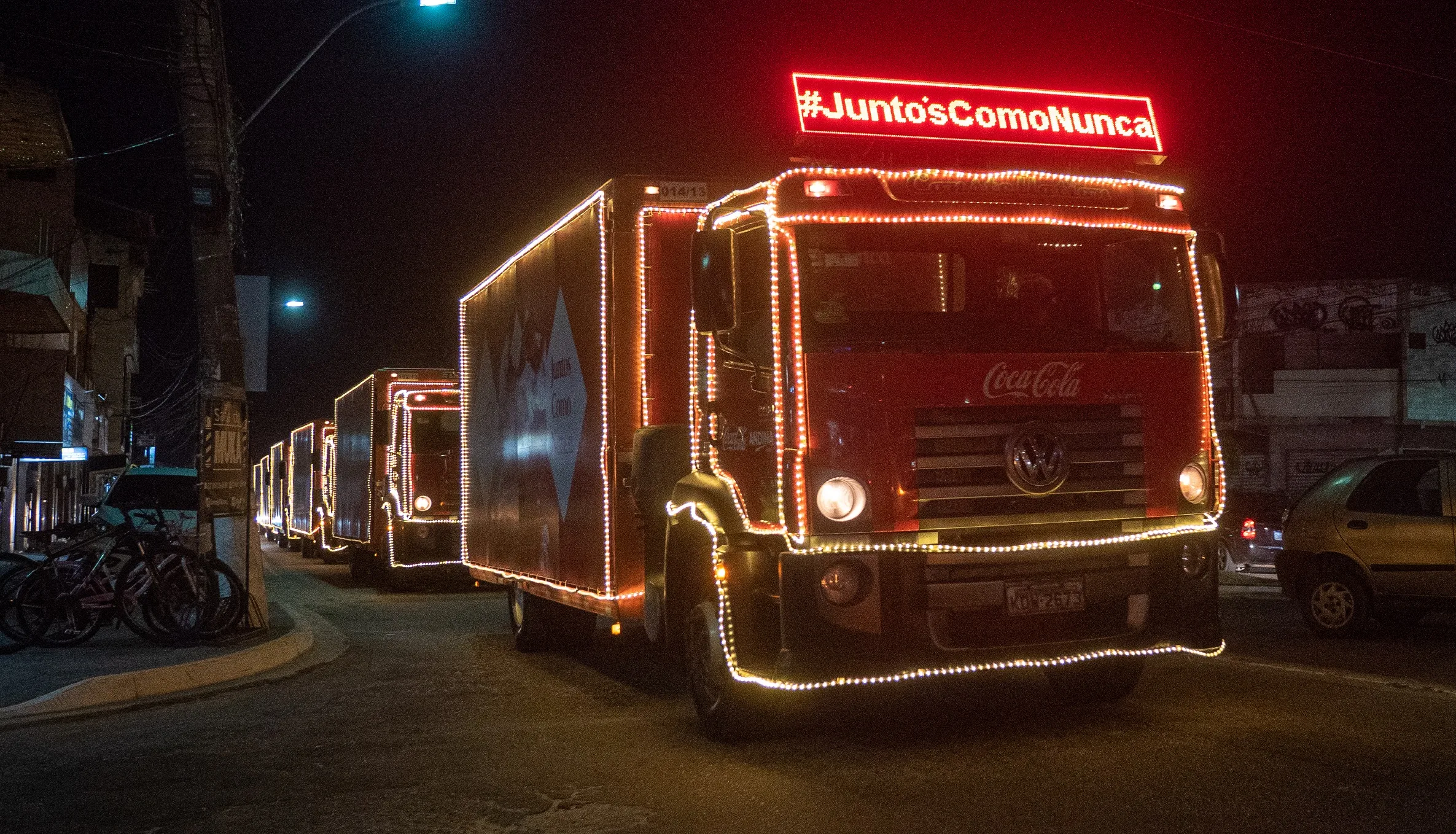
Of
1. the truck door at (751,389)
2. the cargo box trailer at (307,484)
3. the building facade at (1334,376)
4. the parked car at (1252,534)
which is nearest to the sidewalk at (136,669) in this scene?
the truck door at (751,389)

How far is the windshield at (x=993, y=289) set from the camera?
6688 millimetres

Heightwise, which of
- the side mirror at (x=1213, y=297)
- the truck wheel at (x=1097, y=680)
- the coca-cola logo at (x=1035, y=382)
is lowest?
the truck wheel at (x=1097, y=680)

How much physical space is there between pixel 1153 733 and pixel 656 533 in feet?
10.3

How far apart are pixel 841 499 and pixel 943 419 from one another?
25.3 inches

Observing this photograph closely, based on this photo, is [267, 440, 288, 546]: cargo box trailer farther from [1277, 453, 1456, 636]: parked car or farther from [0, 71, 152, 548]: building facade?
[1277, 453, 1456, 636]: parked car

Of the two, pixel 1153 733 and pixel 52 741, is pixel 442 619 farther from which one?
pixel 1153 733

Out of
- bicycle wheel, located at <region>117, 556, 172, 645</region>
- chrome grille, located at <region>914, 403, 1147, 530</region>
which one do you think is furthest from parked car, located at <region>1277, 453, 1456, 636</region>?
bicycle wheel, located at <region>117, 556, 172, 645</region>

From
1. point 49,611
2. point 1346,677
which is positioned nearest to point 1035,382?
point 1346,677

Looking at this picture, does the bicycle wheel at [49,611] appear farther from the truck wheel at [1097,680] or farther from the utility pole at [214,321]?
the truck wheel at [1097,680]

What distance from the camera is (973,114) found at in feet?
25.2

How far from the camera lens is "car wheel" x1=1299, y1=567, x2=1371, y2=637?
11.5 metres

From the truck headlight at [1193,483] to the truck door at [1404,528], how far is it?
5023mm

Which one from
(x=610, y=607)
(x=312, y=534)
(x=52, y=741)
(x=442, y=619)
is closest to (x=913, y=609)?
(x=610, y=607)

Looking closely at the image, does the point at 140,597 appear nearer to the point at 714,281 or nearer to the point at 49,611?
the point at 49,611
